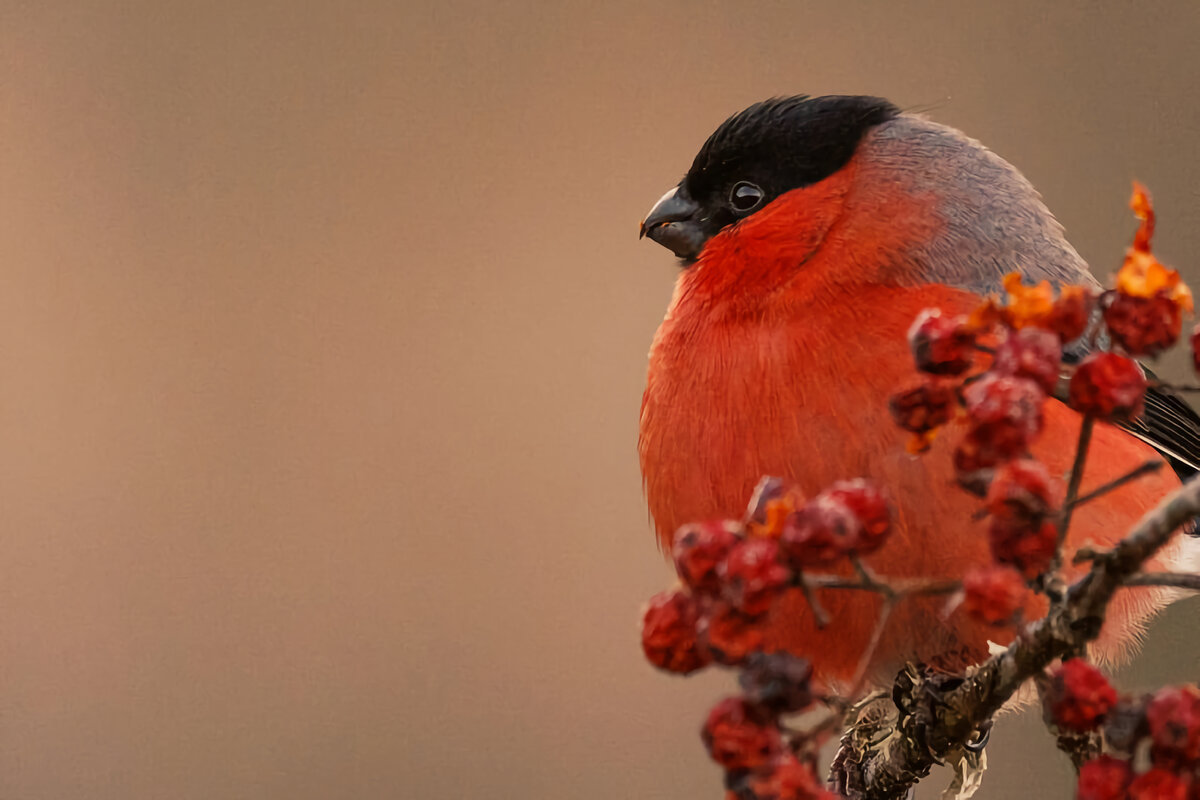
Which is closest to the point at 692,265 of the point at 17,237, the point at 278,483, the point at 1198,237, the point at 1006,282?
the point at 1006,282

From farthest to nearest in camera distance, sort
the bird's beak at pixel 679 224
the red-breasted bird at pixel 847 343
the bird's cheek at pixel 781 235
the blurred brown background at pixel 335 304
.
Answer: the blurred brown background at pixel 335 304, the bird's beak at pixel 679 224, the bird's cheek at pixel 781 235, the red-breasted bird at pixel 847 343

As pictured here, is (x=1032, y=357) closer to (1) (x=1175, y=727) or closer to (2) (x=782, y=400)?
(1) (x=1175, y=727)

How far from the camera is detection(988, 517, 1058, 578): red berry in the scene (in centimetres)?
43

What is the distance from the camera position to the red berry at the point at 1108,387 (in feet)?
1.42

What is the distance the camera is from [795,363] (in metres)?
1.01

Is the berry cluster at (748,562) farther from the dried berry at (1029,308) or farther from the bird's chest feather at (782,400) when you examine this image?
the bird's chest feather at (782,400)

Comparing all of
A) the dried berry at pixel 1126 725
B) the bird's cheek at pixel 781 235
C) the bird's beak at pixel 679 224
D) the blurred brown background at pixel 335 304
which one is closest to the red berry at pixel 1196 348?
the dried berry at pixel 1126 725

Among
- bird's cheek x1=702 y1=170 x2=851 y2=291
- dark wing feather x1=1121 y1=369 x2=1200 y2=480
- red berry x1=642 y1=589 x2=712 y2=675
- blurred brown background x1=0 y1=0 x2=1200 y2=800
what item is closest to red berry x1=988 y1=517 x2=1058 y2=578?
red berry x1=642 y1=589 x2=712 y2=675

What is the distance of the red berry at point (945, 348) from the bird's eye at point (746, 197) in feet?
2.41

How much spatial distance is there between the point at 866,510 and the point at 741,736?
0.09 meters

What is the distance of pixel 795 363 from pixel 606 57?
4.92 feet

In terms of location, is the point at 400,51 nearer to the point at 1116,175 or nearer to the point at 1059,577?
the point at 1116,175

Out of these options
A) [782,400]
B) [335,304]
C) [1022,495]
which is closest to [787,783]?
[1022,495]

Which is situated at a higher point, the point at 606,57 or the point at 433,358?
the point at 606,57
